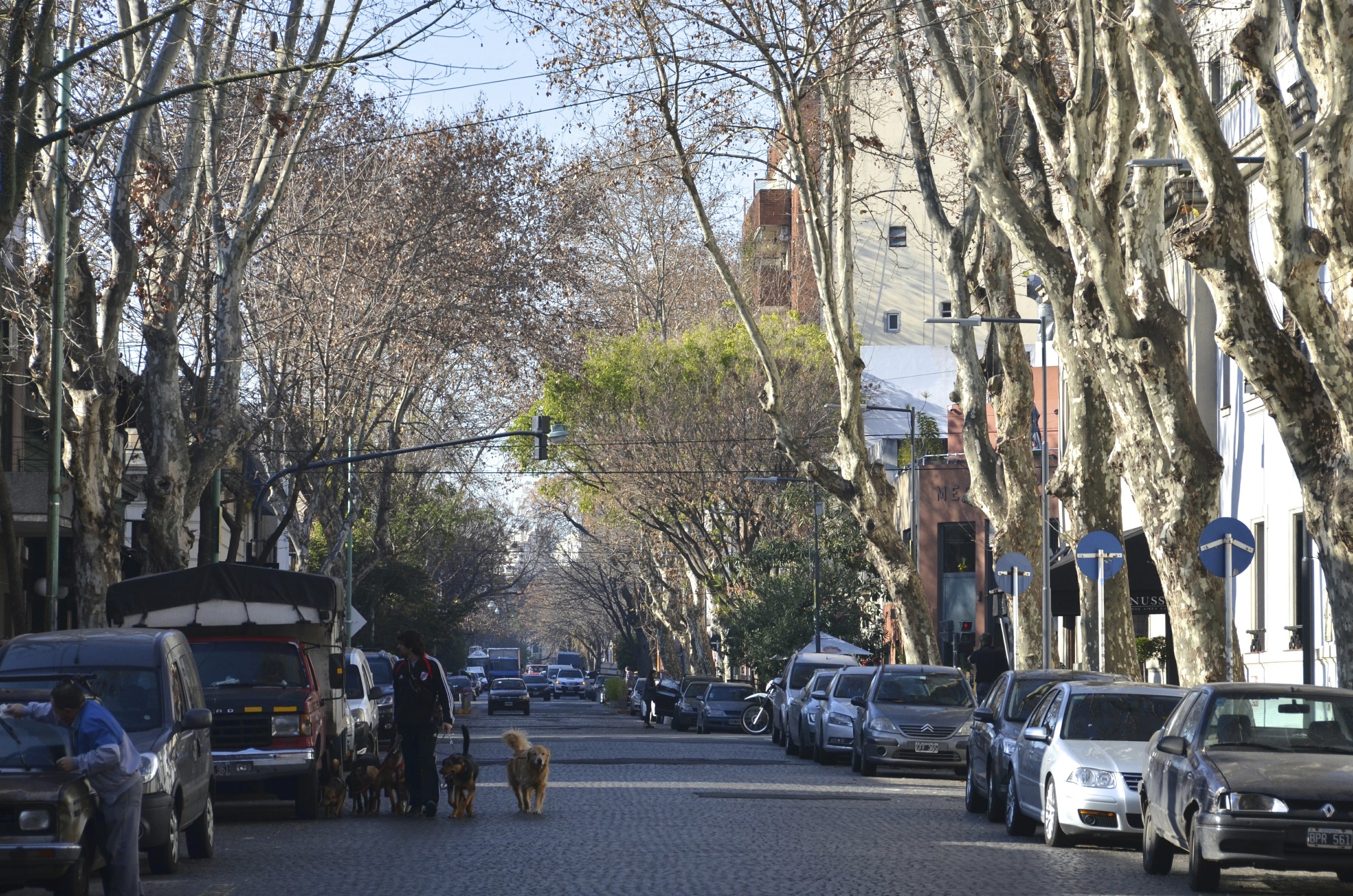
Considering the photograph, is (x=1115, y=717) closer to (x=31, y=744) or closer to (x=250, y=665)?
(x=250, y=665)

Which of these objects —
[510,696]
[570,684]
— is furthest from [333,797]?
[570,684]

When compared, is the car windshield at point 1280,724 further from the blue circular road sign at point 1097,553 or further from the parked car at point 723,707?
the parked car at point 723,707

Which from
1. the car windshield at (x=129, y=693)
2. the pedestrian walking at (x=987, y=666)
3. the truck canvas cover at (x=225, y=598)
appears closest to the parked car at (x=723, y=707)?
the pedestrian walking at (x=987, y=666)

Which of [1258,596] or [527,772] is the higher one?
[1258,596]

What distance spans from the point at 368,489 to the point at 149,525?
89.7ft

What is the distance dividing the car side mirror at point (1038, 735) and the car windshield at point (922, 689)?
31.8 feet

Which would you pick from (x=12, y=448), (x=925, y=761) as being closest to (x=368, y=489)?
(x=12, y=448)

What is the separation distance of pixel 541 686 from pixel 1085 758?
91.4 metres

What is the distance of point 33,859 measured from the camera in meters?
10.3

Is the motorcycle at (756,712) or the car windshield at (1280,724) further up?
the car windshield at (1280,724)

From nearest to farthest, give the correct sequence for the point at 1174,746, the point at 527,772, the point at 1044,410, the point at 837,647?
the point at 1174,746 < the point at 527,772 < the point at 1044,410 < the point at 837,647

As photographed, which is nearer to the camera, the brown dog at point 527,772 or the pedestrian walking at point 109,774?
the pedestrian walking at point 109,774

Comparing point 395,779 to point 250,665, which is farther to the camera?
point 250,665

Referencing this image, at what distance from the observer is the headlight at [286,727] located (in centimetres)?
1789
